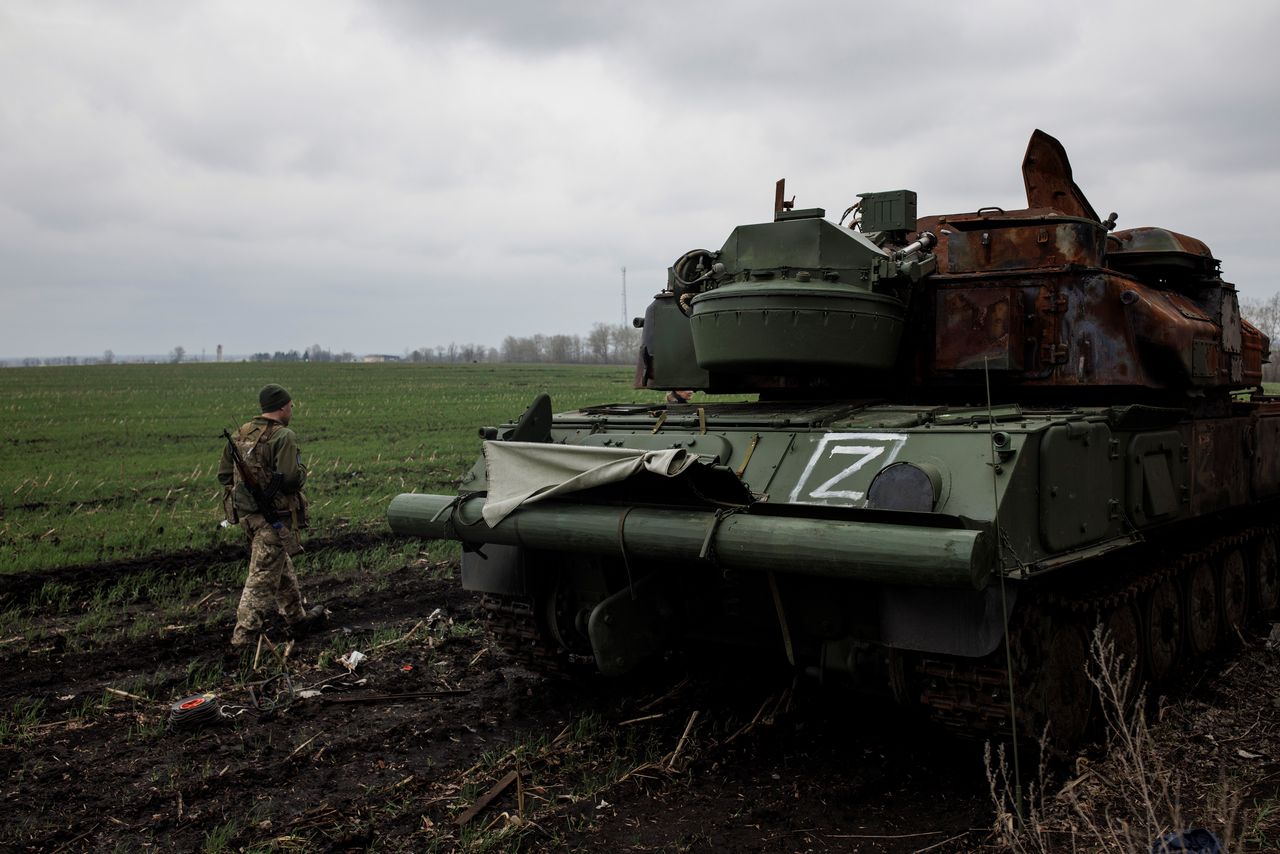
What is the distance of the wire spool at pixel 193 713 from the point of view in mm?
6293

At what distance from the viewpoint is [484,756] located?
590cm

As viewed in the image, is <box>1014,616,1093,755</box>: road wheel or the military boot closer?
<box>1014,616,1093,755</box>: road wheel

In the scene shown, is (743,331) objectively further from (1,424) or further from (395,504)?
(1,424)

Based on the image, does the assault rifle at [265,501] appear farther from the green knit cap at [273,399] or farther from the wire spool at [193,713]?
the wire spool at [193,713]

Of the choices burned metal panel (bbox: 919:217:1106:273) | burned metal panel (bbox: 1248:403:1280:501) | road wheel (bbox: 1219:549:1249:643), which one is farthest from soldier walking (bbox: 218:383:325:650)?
burned metal panel (bbox: 1248:403:1280:501)

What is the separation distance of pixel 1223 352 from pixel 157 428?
2328 cm

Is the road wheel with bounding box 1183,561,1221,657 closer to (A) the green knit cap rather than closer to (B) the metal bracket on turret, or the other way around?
(B) the metal bracket on turret

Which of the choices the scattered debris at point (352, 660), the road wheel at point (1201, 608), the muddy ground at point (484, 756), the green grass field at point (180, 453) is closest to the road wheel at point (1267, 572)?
the muddy ground at point (484, 756)

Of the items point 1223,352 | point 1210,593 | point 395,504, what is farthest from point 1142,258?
point 395,504

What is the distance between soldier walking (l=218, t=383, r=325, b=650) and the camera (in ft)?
27.2

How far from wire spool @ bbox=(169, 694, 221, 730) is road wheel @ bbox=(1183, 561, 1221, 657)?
6.05 meters

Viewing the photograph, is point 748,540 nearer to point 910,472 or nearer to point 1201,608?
point 910,472

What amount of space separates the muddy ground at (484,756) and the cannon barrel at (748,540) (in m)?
1.16

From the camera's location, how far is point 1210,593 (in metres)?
7.91
